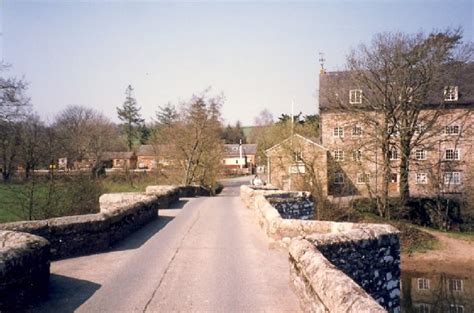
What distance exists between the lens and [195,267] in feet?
31.4

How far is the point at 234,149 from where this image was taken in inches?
3866

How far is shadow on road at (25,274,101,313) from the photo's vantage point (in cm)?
700

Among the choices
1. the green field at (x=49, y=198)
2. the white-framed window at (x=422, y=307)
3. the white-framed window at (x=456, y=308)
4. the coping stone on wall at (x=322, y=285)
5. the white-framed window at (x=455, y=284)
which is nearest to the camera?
the coping stone on wall at (x=322, y=285)

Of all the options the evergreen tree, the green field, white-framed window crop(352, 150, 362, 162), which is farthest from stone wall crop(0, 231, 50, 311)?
the evergreen tree

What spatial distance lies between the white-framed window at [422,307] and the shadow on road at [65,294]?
13727 mm

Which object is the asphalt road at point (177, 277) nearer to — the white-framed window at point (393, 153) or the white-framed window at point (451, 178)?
the white-framed window at point (393, 153)

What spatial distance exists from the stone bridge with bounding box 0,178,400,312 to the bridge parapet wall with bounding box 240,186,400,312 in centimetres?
2

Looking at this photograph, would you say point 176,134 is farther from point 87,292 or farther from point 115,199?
point 87,292

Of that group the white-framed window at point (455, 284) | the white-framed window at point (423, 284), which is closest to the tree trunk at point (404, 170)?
the white-framed window at point (455, 284)

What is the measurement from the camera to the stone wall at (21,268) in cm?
635

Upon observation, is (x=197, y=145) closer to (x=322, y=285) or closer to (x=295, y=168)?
(x=295, y=168)

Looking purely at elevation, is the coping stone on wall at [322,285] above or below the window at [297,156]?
below

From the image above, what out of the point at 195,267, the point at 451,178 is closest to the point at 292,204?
the point at 195,267

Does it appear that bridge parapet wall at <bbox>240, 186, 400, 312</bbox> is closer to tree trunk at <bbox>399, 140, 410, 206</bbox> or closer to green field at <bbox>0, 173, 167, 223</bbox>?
green field at <bbox>0, 173, 167, 223</bbox>
